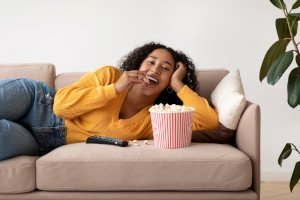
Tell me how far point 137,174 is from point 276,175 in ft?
5.16

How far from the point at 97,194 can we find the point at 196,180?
0.44m

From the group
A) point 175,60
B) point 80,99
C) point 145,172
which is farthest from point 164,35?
point 145,172

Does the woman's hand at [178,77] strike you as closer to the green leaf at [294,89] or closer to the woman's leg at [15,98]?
the green leaf at [294,89]

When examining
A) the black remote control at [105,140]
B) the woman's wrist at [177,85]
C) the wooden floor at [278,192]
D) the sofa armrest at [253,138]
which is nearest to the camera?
the sofa armrest at [253,138]

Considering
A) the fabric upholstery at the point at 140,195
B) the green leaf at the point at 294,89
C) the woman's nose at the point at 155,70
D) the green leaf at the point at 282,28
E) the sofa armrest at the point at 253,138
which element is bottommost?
the fabric upholstery at the point at 140,195

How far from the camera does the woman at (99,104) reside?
2.18 metres

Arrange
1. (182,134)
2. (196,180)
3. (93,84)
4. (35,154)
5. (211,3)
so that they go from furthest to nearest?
(211,3)
(93,84)
(35,154)
(182,134)
(196,180)

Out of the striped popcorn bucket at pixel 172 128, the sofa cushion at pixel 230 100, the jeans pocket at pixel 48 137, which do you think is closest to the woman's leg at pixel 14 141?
the jeans pocket at pixel 48 137

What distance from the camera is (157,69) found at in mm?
2326

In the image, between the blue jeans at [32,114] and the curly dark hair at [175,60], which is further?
the curly dark hair at [175,60]

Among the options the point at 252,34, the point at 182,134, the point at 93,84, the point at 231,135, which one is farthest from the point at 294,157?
the point at 93,84

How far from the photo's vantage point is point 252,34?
9.95 ft

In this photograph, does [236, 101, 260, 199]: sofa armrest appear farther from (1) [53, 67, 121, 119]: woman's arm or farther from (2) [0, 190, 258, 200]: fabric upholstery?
(1) [53, 67, 121, 119]: woman's arm

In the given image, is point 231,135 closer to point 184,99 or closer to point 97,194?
point 184,99
